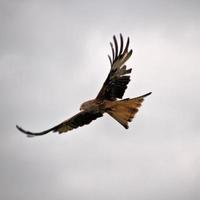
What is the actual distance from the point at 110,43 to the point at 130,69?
1144 millimetres

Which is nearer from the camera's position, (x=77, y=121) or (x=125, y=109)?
(x=125, y=109)

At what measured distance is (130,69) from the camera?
18781 millimetres

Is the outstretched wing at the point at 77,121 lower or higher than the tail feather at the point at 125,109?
higher

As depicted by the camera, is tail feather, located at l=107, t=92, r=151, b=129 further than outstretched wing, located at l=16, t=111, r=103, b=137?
No

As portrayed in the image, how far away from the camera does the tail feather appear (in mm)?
15875

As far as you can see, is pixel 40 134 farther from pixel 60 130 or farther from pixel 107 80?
pixel 107 80

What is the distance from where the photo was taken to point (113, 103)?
16.6m

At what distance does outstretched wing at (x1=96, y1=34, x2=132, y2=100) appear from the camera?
17.9 m

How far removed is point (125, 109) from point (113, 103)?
2.15 feet

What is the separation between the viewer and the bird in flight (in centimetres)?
1599

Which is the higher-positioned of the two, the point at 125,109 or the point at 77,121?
the point at 77,121

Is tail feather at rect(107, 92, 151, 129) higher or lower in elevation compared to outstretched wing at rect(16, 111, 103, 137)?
lower

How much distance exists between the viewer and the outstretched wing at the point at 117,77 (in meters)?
17.9

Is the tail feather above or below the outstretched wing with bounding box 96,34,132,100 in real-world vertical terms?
below
